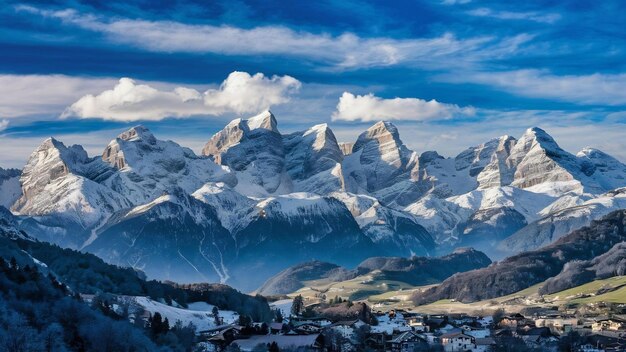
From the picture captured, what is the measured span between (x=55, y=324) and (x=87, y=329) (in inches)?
158

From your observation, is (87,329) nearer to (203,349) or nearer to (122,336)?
(122,336)

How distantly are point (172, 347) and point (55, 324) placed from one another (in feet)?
78.8

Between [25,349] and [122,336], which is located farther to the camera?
[122,336]

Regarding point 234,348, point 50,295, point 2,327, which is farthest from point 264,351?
point 2,327

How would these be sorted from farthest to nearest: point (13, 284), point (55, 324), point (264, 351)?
point (264, 351), point (13, 284), point (55, 324)

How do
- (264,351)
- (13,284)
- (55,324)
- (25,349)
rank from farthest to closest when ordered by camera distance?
(264,351) → (13,284) → (55,324) → (25,349)

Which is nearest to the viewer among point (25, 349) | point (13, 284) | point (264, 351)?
point (25, 349)

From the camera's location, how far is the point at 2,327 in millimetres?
155375

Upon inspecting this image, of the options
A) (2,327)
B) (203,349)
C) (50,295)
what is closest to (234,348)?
(203,349)

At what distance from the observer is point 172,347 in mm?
185500

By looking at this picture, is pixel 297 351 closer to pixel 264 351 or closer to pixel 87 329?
pixel 264 351

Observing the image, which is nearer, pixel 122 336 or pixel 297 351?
pixel 122 336

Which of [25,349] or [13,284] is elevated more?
[13,284]

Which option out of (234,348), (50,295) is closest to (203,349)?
(234,348)
